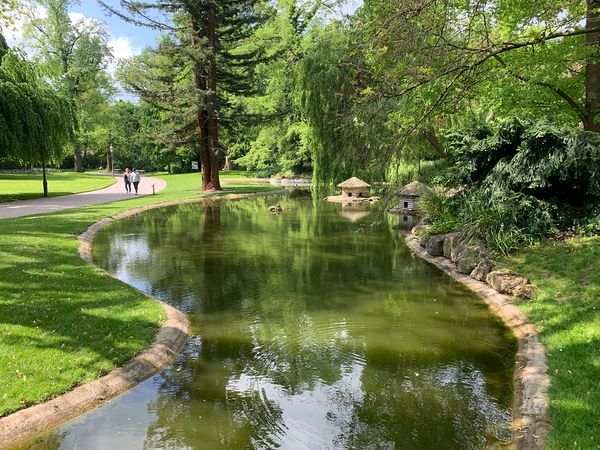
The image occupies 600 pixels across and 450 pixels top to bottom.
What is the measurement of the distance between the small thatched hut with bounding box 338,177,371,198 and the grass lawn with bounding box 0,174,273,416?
51.8 ft

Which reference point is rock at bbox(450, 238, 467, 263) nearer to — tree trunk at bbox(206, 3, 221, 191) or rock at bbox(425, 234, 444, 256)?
rock at bbox(425, 234, 444, 256)

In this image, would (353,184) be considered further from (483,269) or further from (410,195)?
(483,269)

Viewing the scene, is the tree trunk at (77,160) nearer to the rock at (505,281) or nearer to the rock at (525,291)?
the rock at (505,281)

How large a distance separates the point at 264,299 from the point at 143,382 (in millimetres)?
3459

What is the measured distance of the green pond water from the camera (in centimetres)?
471

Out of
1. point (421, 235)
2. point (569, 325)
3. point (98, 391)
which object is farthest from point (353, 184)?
point (98, 391)

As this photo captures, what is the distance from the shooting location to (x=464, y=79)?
6.87m

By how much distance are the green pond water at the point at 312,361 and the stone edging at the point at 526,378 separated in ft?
0.47

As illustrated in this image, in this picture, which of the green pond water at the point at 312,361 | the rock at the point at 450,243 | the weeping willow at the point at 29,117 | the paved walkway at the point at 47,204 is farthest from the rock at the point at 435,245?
the weeping willow at the point at 29,117

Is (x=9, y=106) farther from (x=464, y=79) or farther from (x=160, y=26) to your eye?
(x=464, y=79)

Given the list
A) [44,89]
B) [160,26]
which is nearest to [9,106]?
[44,89]

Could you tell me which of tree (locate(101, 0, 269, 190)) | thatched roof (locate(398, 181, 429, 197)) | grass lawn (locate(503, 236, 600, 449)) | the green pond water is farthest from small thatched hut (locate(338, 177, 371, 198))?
grass lawn (locate(503, 236, 600, 449))

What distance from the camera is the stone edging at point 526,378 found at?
14.7 ft

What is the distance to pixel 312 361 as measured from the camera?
6.35 metres
